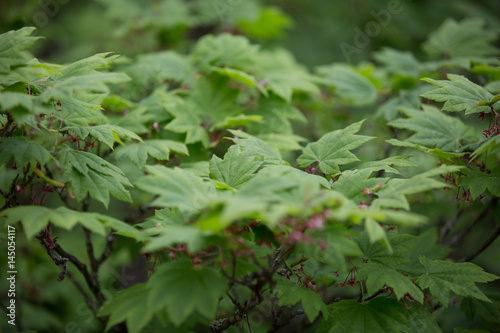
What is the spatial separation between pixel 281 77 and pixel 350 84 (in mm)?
746

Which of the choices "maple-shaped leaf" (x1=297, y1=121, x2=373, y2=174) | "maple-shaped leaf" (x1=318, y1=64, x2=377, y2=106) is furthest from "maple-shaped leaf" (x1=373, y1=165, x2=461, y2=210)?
"maple-shaped leaf" (x1=318, y1=64, x2=377, y2=106)

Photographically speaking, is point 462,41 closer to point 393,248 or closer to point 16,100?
point 393,248

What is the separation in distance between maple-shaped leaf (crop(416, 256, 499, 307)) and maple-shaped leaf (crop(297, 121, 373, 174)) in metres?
0.74

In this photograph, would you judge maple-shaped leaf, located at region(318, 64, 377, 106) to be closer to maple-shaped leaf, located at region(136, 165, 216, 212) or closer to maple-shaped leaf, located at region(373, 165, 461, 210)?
maple-shaped leaf, located at region(373, 165, 461, 210)

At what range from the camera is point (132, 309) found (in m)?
1.57

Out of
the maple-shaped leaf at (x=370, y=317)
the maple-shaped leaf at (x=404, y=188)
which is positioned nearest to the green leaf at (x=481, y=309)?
the maple-shaped leaf at (x=370, y=317)

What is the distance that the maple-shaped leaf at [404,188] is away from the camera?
1.61 metres

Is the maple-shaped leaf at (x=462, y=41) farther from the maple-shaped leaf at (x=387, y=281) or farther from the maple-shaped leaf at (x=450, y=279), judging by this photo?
the maple-shaped leaf at (x=387, y=281)

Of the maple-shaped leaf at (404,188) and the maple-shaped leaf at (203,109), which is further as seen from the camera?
the maple-shaped leaf at (203,109)

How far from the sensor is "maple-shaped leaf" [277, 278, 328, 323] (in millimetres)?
1755

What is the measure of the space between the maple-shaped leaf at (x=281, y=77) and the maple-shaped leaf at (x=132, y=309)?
1824mm

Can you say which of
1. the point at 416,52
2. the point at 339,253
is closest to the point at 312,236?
the point at 339,253

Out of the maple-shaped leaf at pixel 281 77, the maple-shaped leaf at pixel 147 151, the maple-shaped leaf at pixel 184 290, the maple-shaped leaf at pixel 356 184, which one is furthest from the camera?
the maple-shaped leaf at pixel 281 77

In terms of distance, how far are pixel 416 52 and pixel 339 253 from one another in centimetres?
504
